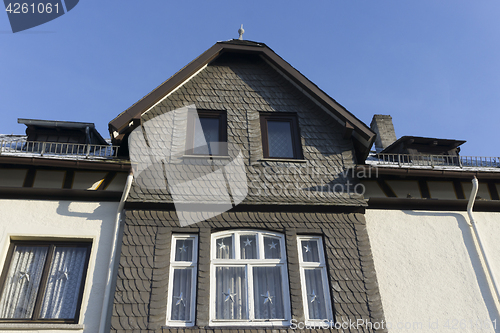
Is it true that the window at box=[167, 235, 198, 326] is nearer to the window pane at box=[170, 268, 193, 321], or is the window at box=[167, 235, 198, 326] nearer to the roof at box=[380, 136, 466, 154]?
the window pane at box=[170, 268, 193, 321]

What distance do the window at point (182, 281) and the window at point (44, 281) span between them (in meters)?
Answer: 1.70

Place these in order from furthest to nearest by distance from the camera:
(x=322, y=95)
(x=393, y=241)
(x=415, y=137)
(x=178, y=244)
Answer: (x=415, y=137), (x=322, y=95), (x=393, y=241), (x=178, y=244)

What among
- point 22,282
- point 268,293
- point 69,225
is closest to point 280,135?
point 268,293

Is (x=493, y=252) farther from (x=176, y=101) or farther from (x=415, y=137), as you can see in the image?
(x=176, y=101)

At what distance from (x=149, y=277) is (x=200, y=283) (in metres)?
0.96

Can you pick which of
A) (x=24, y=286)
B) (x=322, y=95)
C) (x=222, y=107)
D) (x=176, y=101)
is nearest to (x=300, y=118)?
(x=322, y=95)

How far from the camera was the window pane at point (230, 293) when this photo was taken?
7.53 metres

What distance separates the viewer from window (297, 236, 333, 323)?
7.66 m

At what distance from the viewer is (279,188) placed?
29.4 ft

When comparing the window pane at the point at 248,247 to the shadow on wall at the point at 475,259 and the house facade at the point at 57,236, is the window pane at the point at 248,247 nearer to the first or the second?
the house facade at the point at 57,236

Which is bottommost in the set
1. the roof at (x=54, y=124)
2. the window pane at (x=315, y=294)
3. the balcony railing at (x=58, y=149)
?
the window pane at (x=315, y=294)

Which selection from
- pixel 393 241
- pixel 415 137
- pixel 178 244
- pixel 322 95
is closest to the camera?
pixel 178 244

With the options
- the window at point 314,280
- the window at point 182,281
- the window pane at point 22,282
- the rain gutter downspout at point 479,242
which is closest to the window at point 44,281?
the window pane at point 22,282

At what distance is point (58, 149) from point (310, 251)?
6.22 metres
